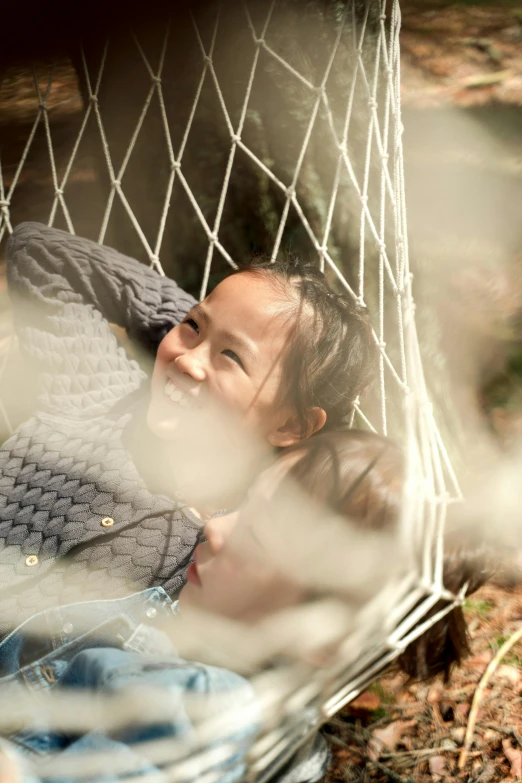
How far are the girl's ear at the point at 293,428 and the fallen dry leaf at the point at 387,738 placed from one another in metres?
0.48

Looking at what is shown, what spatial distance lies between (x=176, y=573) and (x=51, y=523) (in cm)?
19

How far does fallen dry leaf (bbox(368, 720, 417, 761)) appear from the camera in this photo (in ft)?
3.49

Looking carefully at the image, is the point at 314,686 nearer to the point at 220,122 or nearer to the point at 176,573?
the point at 176,573

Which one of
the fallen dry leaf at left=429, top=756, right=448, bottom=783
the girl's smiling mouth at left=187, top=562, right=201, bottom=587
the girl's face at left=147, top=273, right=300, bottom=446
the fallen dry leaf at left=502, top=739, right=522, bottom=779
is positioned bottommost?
the fallen dry leaf at left=429, top=756, right=448, bottom=783

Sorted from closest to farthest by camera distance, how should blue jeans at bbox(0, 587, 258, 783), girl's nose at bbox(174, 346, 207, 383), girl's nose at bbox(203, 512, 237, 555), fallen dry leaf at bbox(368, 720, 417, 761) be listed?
blue jeans at bbox(0, 587, 258, 783)
girl's nose at bbox(203, 512, 237, 555)
girl's nose at bbox(174, 346, 207, 383)
fallen dry leaf at bbox(368, 720, 417, 761)

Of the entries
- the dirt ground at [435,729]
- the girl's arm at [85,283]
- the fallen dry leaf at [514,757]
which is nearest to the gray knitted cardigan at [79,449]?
the girl's arm at [85,283]

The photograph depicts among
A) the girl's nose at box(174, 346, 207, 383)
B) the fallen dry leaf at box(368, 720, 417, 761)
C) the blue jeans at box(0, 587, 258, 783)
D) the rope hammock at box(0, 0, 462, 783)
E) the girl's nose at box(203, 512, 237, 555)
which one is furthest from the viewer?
the rope hammock at box(0, 0, 462, 783)

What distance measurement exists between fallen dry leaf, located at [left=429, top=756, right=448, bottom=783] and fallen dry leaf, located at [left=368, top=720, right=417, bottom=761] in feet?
0.20

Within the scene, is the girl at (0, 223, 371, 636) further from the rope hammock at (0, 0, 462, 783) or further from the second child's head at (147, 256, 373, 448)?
the rope hammock at (0, 0, 462, 783)

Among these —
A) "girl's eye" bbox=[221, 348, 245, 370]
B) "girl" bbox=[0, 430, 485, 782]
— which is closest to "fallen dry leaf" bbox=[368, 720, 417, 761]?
"girl" bbox=[0, 430, 485, 782]

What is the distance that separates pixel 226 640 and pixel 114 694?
0.14 meters

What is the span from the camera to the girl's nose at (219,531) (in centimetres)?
80

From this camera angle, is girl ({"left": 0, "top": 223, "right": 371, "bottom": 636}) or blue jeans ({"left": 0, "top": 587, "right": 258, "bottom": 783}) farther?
girl ({"left": 0, "top": 223, "right": 371, "bottom": 636})

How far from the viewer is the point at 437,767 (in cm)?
102
